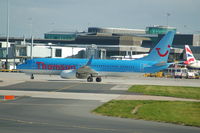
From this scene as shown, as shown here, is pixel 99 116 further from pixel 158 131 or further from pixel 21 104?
pixel 21 104

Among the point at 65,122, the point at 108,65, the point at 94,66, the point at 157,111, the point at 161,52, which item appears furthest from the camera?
the point at 94,66

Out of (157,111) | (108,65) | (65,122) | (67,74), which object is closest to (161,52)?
(108,65)

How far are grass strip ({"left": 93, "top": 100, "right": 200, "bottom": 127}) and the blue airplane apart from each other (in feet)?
84.7

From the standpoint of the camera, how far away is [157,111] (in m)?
33.3

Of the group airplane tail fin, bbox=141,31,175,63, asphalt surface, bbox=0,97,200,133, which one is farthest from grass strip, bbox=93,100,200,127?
airplane tail fin, bbox=141,31,175,63

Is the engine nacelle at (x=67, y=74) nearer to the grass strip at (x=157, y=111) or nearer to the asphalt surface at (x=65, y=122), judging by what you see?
the grass strip at (x=157, y=111)

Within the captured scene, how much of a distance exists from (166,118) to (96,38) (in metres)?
137

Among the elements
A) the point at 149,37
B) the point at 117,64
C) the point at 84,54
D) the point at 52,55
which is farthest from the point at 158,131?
the point at 149,37

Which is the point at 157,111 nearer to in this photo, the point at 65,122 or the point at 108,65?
the point at 65,122

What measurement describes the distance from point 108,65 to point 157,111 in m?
33.5

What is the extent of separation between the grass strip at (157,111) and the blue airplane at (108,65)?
1016 inches

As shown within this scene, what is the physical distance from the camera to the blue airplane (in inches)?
2579

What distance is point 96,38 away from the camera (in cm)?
16562

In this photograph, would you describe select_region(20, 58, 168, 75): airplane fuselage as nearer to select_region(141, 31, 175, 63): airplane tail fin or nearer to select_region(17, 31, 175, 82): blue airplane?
select_region(17, 31, 175, 82): blue airplane
